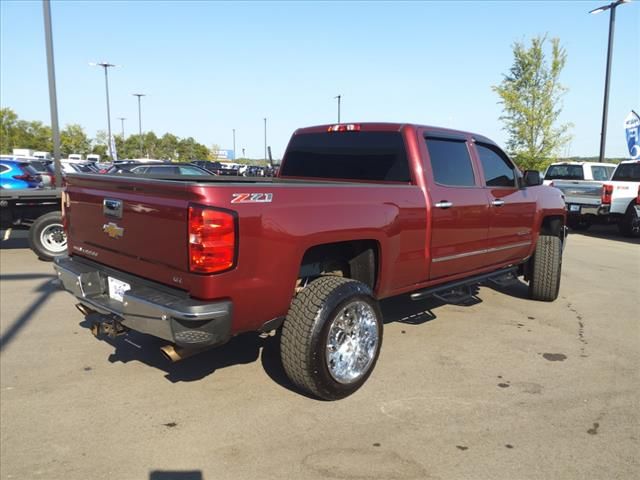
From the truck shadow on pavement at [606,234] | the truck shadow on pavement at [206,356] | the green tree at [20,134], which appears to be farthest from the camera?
the green tree at [20,134]

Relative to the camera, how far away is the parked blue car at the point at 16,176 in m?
11.1

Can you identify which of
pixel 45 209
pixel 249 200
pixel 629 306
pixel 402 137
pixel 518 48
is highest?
pixel 518 48

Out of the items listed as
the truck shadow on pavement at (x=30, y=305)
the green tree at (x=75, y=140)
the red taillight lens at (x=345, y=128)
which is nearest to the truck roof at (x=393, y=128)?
the red taillight lens at (x=345, y=128)

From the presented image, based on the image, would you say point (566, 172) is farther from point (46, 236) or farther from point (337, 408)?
point (337, 408)

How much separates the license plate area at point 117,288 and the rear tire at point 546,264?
483cm

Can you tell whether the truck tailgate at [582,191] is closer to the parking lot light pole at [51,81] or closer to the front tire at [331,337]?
the front tire at [331,337]

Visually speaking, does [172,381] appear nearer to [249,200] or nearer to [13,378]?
[13,378]

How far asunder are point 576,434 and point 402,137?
252cm

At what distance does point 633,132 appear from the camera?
16.5 meters

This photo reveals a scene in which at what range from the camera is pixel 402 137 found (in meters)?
4.32

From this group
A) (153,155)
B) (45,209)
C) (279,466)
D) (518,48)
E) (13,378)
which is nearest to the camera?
(279,466)

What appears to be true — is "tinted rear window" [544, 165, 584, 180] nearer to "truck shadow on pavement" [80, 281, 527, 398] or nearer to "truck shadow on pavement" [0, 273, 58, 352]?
"truck shadow on pavement" [80, 281, 527, 398]

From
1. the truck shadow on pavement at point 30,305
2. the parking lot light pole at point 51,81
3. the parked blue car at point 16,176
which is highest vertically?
the parking lot light pole at point 51,81

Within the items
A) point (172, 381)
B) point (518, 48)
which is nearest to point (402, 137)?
point (172, 381)
